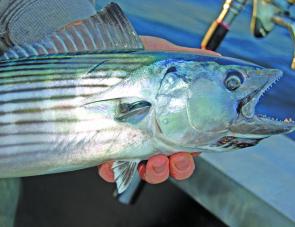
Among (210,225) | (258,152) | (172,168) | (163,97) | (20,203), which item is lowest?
(20,203)

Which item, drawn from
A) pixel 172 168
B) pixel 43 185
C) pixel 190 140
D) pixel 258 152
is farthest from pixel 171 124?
pixel 43 185

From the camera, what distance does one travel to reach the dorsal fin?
1620mm

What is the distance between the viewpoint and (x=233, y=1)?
267 centimetres

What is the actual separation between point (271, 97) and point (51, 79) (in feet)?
10.2

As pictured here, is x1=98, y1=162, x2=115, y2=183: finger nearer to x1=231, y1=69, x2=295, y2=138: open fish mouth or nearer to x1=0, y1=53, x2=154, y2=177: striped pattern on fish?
x1=0, y1=53, x2=154, y2=177: striped pattern on fish

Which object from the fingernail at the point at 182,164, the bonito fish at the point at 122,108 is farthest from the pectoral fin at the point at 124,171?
the fingernail at the point at 182,164

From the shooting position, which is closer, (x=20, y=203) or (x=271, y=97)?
(x=20, y=203)

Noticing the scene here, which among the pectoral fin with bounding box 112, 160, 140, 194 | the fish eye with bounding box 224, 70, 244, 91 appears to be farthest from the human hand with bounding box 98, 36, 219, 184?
the fish eye with bounding box 224, 70, 244, 91

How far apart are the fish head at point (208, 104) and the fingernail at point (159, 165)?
0.69 feet

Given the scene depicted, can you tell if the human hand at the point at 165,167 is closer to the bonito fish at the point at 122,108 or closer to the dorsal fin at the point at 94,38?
the bonito fish at the point at 122,108

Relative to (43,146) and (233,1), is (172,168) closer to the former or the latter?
(43,146)

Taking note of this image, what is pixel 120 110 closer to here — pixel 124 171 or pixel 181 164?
pixel 124 171

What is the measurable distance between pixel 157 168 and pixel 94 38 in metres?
0.47

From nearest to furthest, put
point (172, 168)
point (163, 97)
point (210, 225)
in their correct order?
point (163, 97) → point (172, 168) → point (210, 225)
